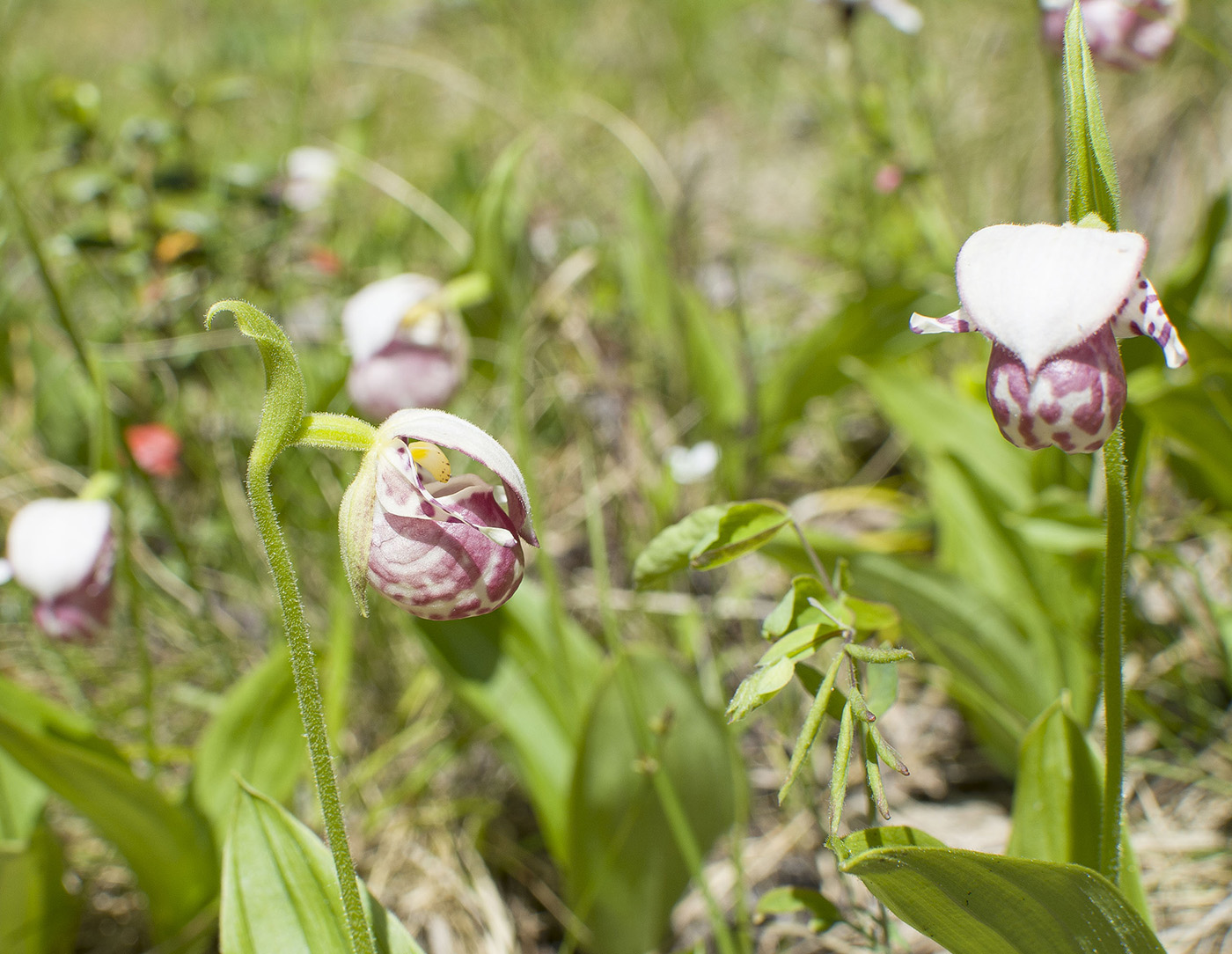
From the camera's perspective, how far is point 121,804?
1.20 m

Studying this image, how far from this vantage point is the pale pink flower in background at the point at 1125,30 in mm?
1593

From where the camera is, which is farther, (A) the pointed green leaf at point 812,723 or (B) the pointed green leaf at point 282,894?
(B) the pointed green leaf at point 282,894

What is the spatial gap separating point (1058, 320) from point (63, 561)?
4.29ft

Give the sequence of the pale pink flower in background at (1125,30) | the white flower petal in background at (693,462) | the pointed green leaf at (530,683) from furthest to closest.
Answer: the white flower petal in background at (693,462)
the pale pink flower in background at (1125,30)
the pointed green leaf at (530,683)

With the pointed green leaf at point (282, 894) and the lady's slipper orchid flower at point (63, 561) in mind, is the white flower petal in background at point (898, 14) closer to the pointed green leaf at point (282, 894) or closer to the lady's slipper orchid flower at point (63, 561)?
the lady's slipper orchid flower at point (63, 561)

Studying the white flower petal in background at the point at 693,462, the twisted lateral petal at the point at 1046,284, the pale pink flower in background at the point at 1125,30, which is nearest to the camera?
the twisted lateral petal at the point at 1046,284

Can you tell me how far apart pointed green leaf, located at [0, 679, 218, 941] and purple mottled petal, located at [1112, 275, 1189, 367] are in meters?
1.20

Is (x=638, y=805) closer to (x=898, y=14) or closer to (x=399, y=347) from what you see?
(x=399, y=347)

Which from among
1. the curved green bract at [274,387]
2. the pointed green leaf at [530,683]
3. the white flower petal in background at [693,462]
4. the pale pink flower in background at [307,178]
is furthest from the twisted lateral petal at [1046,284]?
the pale pink flower in background at [307,178]

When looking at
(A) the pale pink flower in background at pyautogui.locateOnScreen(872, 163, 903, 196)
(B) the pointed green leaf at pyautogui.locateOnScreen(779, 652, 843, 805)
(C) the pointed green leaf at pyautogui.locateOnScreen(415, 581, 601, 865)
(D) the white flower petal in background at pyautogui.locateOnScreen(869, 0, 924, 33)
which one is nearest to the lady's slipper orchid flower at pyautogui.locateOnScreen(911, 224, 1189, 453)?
(B) the pointed green leaf at pyautogui.locateOnScreen(779, 652, 843, 805)

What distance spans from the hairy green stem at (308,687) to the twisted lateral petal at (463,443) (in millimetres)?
104

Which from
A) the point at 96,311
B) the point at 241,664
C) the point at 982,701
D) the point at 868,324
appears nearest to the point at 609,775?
the point at 982,701

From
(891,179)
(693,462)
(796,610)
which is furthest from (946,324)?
(891,179)

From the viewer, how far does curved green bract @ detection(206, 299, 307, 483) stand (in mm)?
700
